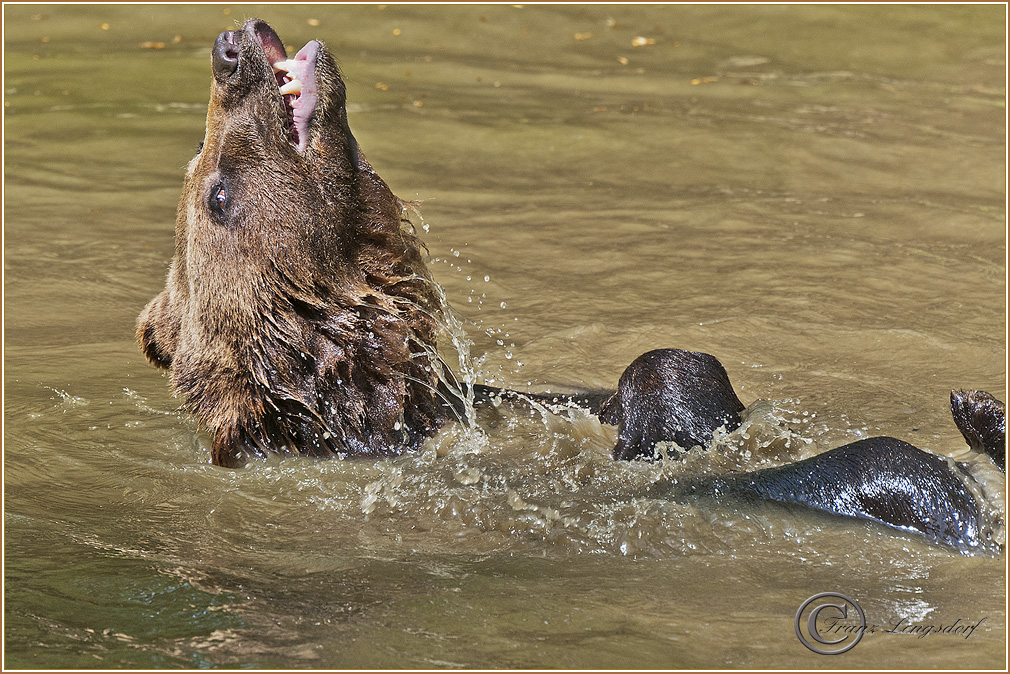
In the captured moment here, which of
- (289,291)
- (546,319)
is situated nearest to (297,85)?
(289,291)

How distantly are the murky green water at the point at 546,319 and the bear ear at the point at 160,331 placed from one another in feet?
1.60

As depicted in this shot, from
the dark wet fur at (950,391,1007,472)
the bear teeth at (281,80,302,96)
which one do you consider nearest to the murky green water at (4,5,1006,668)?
the dark wet fur at (950,391,1007,472)

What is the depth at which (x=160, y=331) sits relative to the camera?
4.98 metres

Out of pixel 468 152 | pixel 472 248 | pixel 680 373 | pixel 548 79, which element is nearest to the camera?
pixel 680 373

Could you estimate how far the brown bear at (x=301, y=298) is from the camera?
14.8 feet

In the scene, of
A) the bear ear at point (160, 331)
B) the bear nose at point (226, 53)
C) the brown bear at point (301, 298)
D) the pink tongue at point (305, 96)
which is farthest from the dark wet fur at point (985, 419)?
the bear ear at point (160, 331)

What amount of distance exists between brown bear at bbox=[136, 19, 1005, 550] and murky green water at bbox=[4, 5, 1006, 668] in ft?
0.63

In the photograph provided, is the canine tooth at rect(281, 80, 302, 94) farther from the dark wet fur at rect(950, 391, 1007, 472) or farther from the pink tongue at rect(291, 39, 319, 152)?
the dark wet fur at rect(950, 391, 1007, 472)

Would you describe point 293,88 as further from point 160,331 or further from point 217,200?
point 160,331

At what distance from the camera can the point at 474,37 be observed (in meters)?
12.4

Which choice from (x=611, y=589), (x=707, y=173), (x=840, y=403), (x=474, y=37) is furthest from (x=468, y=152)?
(x=611, y=589)

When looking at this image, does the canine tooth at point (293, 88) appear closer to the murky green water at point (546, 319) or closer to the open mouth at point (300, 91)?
the open mouth at point (300, 91)

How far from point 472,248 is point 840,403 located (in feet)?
9.83

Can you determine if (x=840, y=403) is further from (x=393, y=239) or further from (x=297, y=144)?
(x=297, y=144)
